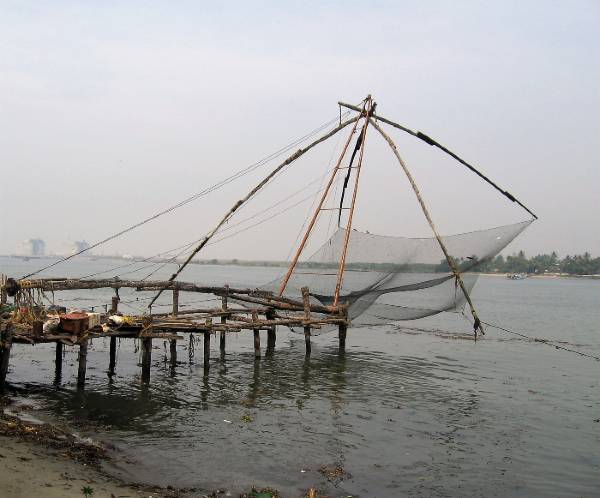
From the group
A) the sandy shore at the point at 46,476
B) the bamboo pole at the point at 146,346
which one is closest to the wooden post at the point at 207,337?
the bamboo pole at the point at 146,346

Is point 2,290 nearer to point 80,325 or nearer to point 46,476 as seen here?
point 80,325

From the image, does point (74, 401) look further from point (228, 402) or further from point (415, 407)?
point (415, 407)

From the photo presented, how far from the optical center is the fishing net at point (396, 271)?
13156 millimetres

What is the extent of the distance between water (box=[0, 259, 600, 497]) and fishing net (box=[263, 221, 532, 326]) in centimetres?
168

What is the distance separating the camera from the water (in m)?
7.64

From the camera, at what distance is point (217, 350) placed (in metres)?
17.2

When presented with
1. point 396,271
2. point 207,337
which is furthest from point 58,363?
point 396,271

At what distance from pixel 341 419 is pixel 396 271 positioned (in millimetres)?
5095

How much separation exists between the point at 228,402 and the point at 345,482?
4.05 m

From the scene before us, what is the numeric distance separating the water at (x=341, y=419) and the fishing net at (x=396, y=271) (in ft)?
5.50

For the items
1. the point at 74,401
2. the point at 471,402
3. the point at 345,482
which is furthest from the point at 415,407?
the point at 74,401

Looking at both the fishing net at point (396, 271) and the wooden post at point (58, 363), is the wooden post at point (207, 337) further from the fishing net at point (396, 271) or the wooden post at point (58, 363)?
the fishing net at point (396, 271)

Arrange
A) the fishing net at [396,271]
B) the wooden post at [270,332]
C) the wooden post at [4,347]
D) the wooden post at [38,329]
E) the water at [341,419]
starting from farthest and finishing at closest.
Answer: the wooden post at [270,332] < the fishing net at [396,271] < the wooden post at [38,329] < the wooden post at [4,347] < the water at [341,419]

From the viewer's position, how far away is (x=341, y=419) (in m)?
10.2
